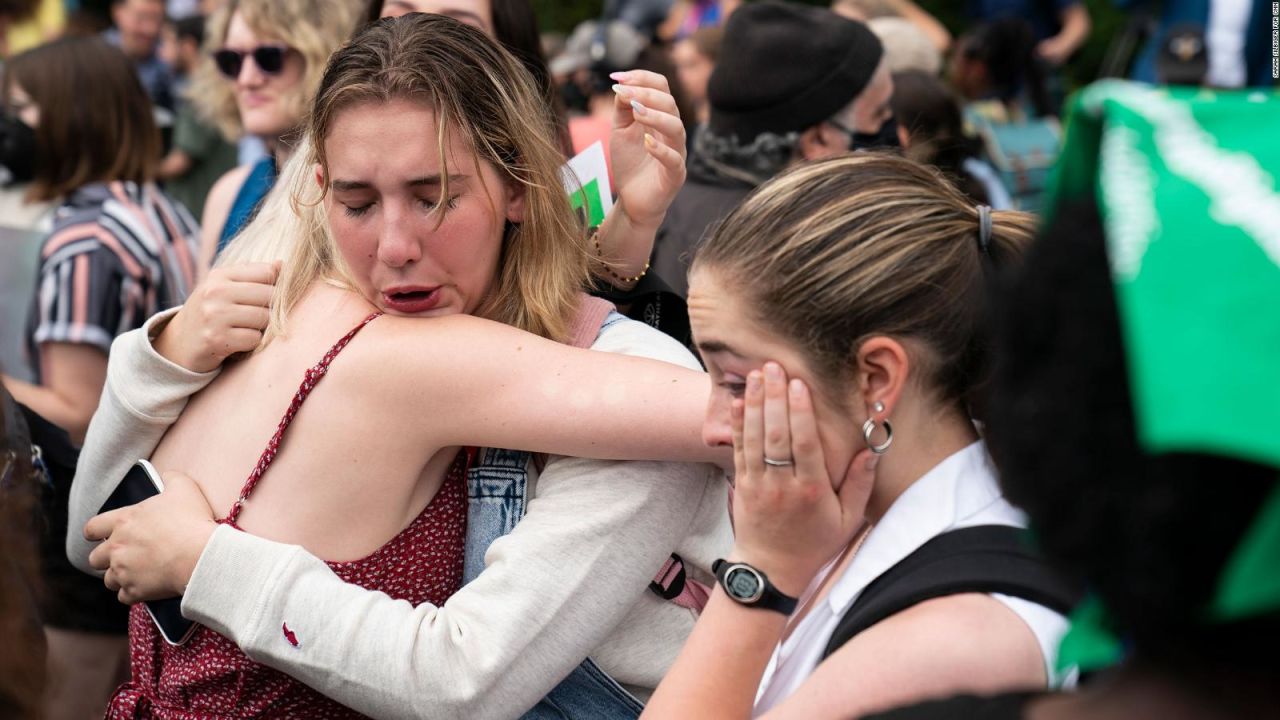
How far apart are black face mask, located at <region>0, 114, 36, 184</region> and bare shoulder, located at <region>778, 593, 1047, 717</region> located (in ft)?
12.1

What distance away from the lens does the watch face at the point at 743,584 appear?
1.71m

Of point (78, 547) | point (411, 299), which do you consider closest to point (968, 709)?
point (411, 299)

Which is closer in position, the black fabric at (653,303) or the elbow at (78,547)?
the elbow at (78,547)

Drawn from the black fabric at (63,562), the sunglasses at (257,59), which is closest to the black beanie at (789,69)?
the sunglasses at (257,59)

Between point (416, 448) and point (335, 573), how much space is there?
0.75ft

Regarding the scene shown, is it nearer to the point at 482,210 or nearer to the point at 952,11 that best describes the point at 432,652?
the point at 482,210

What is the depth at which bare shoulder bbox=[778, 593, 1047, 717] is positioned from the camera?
1479mm

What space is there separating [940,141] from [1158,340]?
12.4 feet

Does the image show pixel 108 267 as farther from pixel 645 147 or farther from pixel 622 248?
pixel 645 147

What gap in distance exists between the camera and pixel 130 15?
8.75 m

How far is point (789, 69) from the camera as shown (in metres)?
3.64

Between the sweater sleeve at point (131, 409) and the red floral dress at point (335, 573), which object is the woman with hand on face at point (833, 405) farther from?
the sweater sleeve at point (131, 409)

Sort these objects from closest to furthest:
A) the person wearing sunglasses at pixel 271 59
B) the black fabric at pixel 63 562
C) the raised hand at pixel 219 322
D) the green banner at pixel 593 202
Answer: the raised hand at pixel 219 322 < the green banner at pixel 593 202 < the black fabric at pixel 63 562 < the person wearing sunglasses at pixel 271 59

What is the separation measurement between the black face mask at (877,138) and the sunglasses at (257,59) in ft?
5.93
